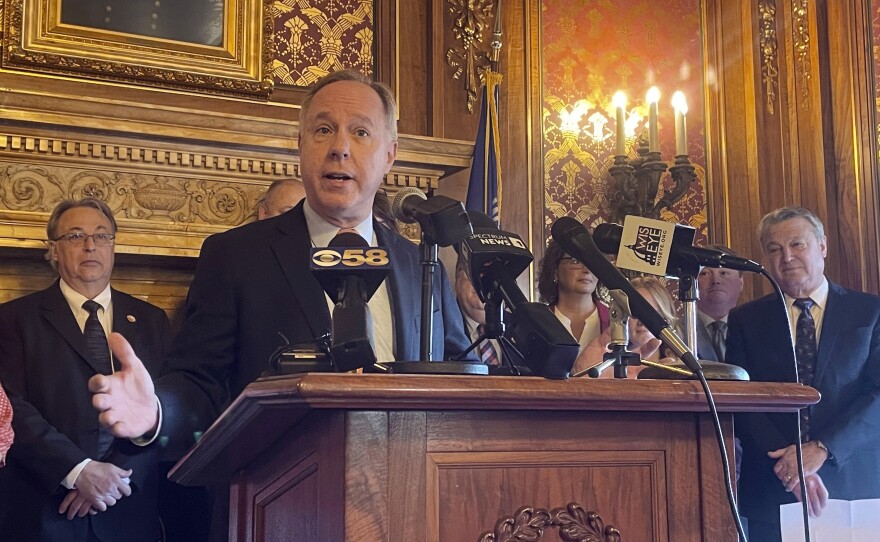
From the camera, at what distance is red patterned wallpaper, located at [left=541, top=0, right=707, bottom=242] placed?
5074 mm

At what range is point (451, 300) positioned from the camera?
7.54ft

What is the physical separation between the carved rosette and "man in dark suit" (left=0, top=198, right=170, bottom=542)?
7.43 ft

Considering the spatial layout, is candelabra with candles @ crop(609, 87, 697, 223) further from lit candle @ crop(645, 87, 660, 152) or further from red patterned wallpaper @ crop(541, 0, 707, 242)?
red patterned wallpaper @ crop(541, 0, 707, 242)

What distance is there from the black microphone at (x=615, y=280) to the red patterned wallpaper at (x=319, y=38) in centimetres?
331

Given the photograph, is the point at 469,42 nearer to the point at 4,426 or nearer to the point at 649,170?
the point at 649,170

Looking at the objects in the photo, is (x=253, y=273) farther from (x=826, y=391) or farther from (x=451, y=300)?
(x=826, y=391)

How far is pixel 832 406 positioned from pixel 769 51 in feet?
7.66

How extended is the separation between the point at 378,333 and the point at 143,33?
279 cm

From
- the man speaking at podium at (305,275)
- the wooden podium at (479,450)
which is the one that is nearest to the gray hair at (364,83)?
the man speaking at podium at (305,275)

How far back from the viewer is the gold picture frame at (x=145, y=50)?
4.13 meters

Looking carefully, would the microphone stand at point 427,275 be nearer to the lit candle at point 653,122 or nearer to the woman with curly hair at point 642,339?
the woman with curly hair at point 642,339

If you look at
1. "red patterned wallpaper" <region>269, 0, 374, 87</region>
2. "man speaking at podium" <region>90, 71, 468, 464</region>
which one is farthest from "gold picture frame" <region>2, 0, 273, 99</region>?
"man speaking at podium" <region>90, 71, 468, 464</region>

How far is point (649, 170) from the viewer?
4941 mm

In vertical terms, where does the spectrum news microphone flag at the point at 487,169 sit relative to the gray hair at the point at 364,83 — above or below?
above
